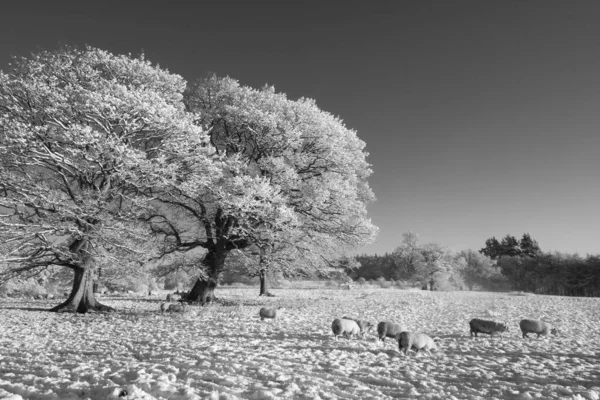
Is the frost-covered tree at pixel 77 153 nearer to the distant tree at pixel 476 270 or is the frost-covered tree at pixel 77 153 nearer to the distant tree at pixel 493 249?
the distant tree at pixel 476 270

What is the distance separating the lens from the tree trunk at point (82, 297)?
63.1 feet

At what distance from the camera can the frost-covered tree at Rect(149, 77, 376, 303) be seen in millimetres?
20203

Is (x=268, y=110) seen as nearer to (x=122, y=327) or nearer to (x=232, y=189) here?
(x=232, y=189)

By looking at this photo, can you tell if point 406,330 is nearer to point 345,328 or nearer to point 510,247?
point 345,328

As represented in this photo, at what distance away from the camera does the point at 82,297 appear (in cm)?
1961

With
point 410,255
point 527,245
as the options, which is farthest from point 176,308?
point 527,245

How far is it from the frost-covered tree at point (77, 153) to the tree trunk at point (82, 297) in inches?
7.3

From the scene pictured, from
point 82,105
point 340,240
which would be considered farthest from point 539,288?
point 82,105

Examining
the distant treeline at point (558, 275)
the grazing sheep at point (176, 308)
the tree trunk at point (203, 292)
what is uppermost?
the distant treeline at point (558, 275)

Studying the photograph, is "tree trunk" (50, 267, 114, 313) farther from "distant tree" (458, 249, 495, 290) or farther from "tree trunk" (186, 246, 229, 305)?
"distant tree" (458, 249, 495, 290)

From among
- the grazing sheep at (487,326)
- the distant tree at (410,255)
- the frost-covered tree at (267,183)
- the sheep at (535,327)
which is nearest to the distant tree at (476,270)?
the distant tree at (410,255)

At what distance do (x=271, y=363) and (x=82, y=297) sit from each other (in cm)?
1596

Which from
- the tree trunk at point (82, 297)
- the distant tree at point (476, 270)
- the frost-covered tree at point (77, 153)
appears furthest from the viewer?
the distant tree at point (476, 270)

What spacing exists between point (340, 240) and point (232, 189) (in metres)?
8.88
